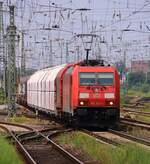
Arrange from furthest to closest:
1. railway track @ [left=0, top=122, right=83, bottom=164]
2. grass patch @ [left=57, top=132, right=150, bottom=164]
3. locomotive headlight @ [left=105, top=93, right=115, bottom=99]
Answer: locomotive headlight @ [left=105, top=93, right=115, bottom=99], railway track @ [left=0, top=122, right=83, bottom=164], grass patch @ [left=57, top=132, right=150, bottom=164]

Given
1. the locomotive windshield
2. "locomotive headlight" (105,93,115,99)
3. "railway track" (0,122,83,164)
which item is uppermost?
the locomotive windshield

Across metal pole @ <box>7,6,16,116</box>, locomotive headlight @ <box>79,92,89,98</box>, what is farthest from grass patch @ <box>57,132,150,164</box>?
metal pole @ <box>7,6,16,116</box>

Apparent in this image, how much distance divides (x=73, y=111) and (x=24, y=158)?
10.2 meters

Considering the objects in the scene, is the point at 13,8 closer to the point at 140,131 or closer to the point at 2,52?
the point at 140,131

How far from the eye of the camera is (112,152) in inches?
576

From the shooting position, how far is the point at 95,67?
26.4 meters

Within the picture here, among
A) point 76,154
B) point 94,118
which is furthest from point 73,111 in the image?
point 76,154

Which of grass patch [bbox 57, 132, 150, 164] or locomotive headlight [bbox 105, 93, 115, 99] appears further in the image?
locomotive headlight [bbox 105, 93, 115, 99]

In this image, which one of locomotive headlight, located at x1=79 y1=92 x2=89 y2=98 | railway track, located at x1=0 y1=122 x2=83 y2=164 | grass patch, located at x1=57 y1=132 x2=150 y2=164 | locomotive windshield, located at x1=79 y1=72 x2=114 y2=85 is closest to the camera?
grass patch, located at x1=57 y1=132 x2=150 y2=164

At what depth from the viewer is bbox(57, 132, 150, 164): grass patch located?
1281 centimetres

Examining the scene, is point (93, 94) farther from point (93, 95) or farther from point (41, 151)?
point (41, 151)

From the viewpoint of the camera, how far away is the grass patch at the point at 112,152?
12.8 metres

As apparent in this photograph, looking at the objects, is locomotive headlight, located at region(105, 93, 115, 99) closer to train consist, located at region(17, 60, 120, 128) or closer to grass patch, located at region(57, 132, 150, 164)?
train consist, located at region(17, 60, 120, 128)

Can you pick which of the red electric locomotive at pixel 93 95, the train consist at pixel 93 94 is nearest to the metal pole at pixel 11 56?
the train consist at pixel 93 94
